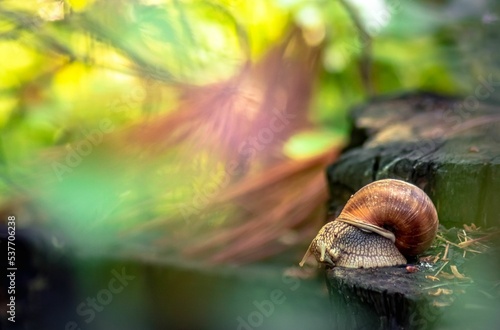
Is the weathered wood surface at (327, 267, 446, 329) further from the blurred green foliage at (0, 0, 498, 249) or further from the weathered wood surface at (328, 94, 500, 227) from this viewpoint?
Result: the blurred green foliage at (0, 0, 498, 249)

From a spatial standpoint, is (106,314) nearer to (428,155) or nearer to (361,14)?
(428,155)

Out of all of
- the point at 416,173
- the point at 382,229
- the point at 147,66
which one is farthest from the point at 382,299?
the point at 147,66

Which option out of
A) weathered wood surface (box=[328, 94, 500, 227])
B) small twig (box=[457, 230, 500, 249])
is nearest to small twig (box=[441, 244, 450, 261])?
small twig (box=[457, 230, 500, 249])

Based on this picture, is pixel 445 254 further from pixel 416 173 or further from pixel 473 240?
pixel 416 173

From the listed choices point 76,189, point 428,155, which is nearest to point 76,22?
point 76,189

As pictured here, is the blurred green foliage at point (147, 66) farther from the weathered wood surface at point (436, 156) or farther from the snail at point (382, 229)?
the snail at point (382, 229)

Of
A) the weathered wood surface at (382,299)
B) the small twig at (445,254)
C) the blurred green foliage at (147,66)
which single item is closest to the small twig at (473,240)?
the small twig at (445,254)

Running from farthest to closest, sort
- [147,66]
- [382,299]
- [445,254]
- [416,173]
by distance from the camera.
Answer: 1. [147,66]
2. [416,173]
3. [445,254]
4. [382,299]
